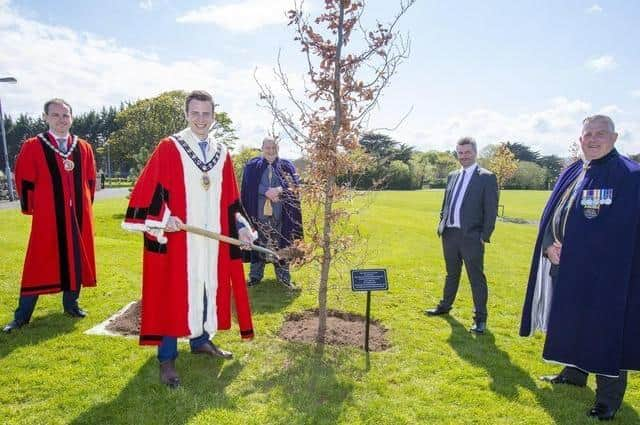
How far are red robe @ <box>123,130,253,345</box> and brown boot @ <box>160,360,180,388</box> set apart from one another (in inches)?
12.9

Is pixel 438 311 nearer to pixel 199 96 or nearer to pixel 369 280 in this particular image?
pixel 369 280

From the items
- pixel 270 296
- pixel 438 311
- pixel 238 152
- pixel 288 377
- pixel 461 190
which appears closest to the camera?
pixel 288 377

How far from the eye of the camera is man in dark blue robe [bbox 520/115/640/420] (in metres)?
3.71

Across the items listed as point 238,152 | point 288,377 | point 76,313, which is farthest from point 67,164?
point 238,152

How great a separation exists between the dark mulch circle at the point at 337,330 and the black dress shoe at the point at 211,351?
2.72 feet

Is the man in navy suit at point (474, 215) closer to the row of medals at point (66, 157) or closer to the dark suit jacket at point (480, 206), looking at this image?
the dark suit jacket at point (480, 206)

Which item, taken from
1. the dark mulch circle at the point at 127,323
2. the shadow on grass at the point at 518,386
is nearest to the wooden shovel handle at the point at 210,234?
the dark mulch circle at the point at 127,323

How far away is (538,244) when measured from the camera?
4.51 metres

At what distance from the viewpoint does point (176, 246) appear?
3.98 meters

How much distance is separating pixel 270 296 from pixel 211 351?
230cm

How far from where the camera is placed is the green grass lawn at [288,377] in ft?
12.1

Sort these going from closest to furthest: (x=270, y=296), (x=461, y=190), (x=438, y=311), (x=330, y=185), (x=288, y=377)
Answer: (x=288, y=377), (x=330, y=185), (x=461, y=190), (x=438, y=311), (x=270, y=296)

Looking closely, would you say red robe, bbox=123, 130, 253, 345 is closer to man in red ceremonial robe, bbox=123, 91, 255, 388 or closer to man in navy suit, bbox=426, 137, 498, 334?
man in red ceremonial robe, bbox=123, 91, 255, 388

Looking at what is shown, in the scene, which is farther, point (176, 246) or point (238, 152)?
point (238, 152)
